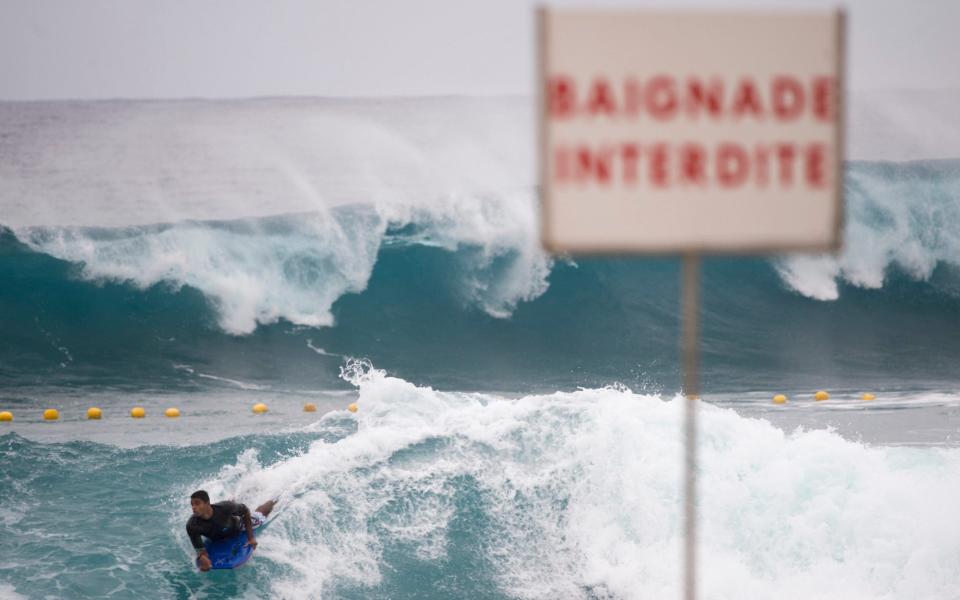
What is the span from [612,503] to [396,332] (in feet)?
10.9

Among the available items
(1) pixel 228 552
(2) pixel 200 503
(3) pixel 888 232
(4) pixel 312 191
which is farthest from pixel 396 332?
(3) pixel 888 232

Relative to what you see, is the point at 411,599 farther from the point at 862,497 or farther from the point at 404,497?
the point at 862,497

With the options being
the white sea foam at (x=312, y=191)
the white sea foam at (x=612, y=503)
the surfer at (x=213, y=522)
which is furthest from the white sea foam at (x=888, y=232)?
the surfer at (x=213, y=522)

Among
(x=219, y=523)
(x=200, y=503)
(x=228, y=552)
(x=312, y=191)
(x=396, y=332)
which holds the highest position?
(x=312, y=191)

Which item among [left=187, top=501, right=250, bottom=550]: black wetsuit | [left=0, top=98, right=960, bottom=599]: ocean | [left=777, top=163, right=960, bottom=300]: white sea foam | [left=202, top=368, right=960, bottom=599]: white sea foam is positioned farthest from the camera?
[left=777, top=163, right=960, bottom=300]: white sea foam

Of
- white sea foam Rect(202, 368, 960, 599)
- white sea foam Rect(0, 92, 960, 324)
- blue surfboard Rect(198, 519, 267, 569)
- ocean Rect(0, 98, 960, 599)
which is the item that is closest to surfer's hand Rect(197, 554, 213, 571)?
blue surfboard Rect(198, 519, 267, 569)

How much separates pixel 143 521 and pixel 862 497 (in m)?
4.15

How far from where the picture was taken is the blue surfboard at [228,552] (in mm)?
4621

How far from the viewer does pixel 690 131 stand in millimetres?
1535

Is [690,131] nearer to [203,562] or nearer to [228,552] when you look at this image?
[203,562]

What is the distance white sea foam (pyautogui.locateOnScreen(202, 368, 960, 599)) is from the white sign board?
3577 mm

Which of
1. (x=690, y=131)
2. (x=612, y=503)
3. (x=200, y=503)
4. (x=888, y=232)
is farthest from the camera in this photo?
(x=888, y=232)

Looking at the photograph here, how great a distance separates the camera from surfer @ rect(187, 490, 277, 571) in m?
4.46

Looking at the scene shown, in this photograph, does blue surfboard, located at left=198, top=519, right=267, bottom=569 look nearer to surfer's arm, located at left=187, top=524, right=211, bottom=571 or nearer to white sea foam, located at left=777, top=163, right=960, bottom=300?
surfer's arm, located at left=187, top=524, right=211, bottom=571
